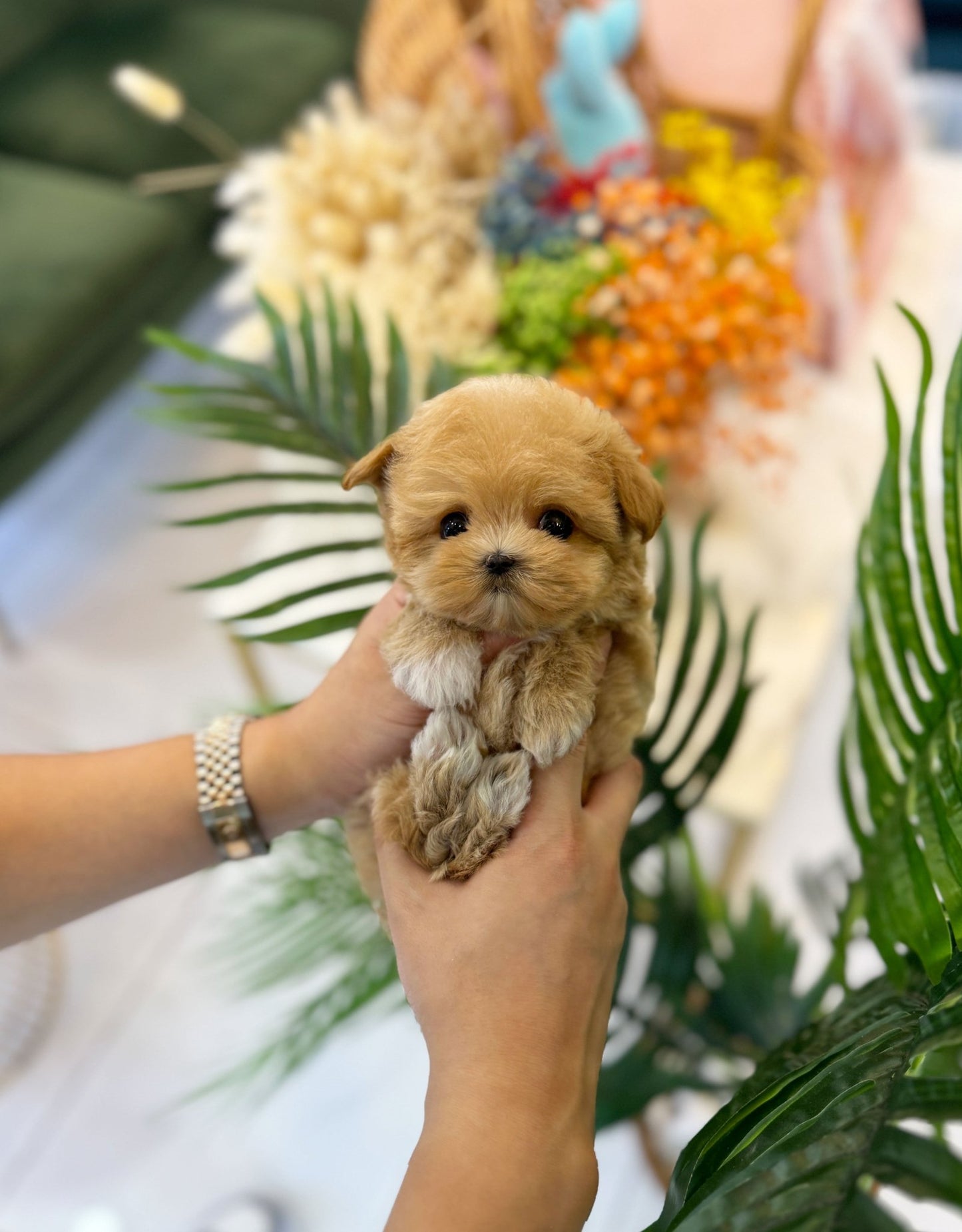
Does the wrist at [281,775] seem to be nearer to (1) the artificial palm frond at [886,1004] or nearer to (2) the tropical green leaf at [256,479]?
(2) the tropical green leaf at [256,479]

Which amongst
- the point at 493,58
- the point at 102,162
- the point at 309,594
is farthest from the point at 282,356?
the point at 102,162

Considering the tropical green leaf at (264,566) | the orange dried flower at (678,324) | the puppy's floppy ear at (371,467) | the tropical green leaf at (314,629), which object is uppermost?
the orange dried flower at (678,324)

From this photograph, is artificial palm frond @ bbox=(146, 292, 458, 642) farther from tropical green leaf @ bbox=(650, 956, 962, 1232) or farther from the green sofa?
the green sofa

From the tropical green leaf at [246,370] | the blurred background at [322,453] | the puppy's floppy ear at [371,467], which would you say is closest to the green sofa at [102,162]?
the blurred background at [322,453]

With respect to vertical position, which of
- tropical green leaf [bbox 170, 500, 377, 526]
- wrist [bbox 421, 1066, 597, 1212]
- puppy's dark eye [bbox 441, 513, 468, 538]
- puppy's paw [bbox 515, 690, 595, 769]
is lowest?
wrist [bbox 421, 1066, 597, 1212]

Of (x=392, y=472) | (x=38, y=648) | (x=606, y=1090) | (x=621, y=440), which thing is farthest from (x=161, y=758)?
(x=38, y=648)

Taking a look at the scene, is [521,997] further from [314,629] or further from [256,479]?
[256,479]

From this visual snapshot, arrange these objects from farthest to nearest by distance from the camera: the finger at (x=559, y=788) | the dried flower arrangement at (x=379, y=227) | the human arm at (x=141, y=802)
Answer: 1. the dried flower arrangement at (x=379, y=227)
2. the human arm at (x=141, y=802)
3. the finger at (x=559, y=788)

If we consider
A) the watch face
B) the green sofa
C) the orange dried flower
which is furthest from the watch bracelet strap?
the green sofa
